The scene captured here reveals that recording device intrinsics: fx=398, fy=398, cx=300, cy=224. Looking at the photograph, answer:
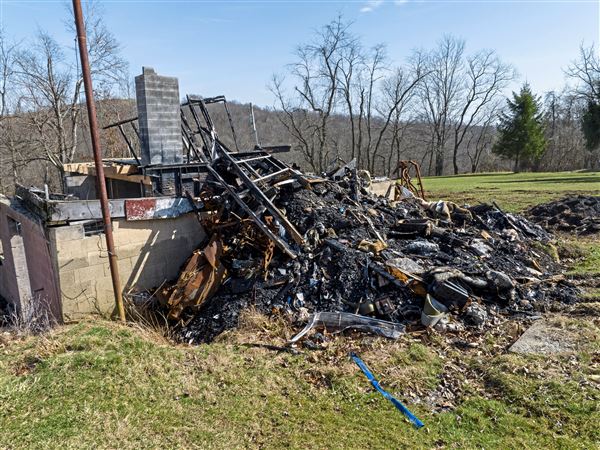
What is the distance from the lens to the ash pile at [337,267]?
6.23m

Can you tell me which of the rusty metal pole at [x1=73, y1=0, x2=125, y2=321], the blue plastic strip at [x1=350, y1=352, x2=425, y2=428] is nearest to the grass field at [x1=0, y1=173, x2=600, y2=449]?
the blue plastic strip at [x1=350, y1=352, x2=425, y2=428]

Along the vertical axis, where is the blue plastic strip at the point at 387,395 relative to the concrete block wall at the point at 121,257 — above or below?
below

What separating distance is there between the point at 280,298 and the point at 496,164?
46563mm

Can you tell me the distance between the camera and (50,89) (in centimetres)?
2584

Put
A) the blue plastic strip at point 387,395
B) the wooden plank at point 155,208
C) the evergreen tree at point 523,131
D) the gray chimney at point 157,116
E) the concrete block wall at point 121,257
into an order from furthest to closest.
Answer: the evergreen tree at point 523,131 → the gray chimney at point 157,116 → the wooden plank at point 155,208 → the concrete block wall at point 121,257 → the blue plastic strip at point 387,395

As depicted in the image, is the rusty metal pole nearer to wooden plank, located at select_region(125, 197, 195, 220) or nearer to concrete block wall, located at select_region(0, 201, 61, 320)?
wooden plank, located at select_region(125, 197, 195, 220)

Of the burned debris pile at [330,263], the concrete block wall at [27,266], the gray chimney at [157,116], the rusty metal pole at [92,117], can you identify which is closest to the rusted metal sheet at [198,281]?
the burned debris pile at [330,263]

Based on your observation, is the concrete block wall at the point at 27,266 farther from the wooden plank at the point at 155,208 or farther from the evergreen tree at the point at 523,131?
the evergreen tree at the point at 523,131

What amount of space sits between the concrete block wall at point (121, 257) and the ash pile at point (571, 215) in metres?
10.9

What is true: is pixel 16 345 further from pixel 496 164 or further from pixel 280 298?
pixel 496 164

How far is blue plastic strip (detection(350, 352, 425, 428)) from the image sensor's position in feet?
13.2

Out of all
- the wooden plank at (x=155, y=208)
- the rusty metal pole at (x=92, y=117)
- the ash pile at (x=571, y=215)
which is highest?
the rusty metal pole at (x=92, y=117)

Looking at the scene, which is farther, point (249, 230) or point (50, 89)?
point (50, 89)

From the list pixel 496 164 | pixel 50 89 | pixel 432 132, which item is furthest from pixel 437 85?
pixel 50 89
